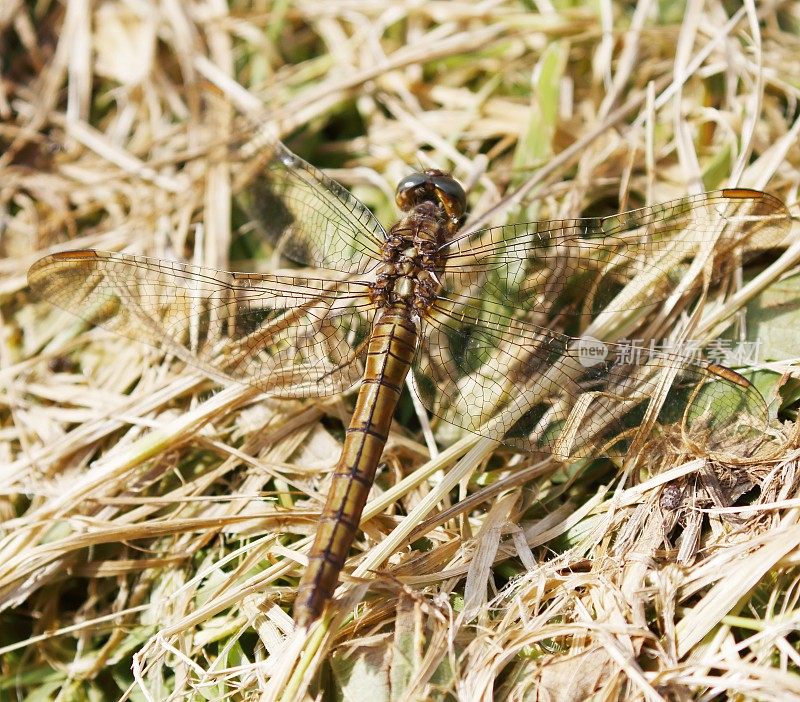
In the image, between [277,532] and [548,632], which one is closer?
[548,632]

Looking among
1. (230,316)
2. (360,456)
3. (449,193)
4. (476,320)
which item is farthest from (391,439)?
(449,193)

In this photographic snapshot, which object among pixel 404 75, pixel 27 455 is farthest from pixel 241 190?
pixel 27 455

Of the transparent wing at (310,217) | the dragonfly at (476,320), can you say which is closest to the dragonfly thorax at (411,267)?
the dragonfly at (476,320)

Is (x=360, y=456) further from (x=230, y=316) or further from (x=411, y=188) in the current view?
(x=411, y=188)

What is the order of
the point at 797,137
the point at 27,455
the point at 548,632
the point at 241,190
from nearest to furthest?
the point at 548,632 < the point at 27,455 < the point at 797,137 < the point at 241,190

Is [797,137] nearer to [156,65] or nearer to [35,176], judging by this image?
[156,65]

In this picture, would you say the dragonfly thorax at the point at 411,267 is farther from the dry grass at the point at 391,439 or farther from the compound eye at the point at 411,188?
the dry grass at the point at 391,439
